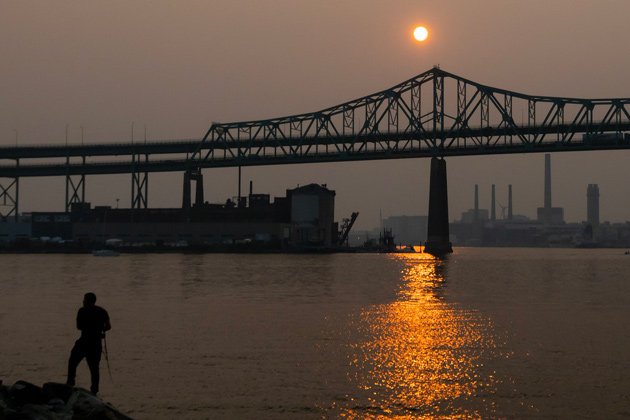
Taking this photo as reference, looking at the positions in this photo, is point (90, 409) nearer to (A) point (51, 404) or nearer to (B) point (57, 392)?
(A) point (51, 404)

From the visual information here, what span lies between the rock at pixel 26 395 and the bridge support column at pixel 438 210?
139249 millimetres

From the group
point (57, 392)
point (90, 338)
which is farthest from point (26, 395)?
point (90, 338)

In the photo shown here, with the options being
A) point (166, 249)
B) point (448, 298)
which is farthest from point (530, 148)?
point (448, 298)

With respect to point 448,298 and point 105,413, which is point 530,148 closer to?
point 448,298

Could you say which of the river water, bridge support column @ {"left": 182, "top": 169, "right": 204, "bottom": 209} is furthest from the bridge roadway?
the river water

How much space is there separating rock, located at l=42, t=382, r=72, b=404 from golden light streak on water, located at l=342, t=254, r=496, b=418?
220 inches

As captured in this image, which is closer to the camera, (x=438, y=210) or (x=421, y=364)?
(x=421, y=364)

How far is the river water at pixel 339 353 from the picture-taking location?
2045 cm

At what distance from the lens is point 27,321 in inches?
1499

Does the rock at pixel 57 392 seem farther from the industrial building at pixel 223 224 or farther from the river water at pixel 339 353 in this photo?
the industrial building at pixel 223 224

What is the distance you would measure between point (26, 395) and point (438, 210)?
460ft

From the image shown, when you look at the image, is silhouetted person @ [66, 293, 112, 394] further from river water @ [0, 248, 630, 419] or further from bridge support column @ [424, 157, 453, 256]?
bridge support column @ [424, 157, 453, 256]

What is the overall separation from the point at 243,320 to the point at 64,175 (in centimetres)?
15832

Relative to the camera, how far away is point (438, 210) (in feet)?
513
